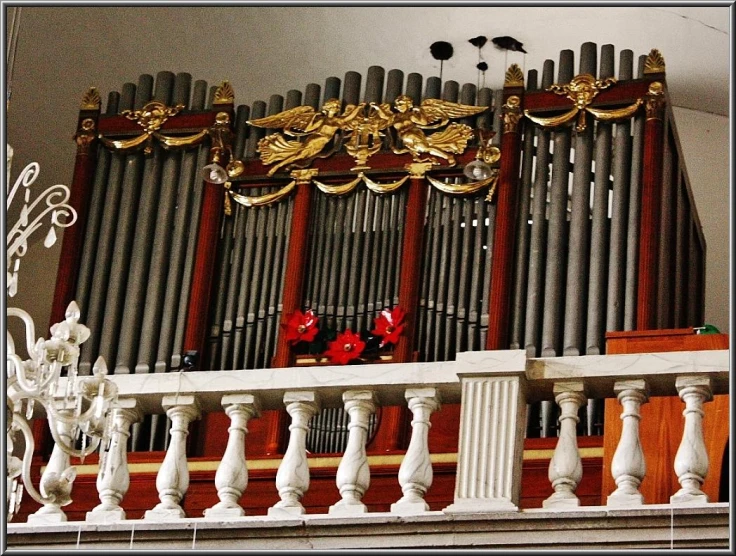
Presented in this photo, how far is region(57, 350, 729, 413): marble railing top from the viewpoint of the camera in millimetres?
7453

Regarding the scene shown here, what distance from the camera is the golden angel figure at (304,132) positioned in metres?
10.9

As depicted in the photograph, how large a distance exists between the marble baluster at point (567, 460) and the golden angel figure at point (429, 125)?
10.7ft

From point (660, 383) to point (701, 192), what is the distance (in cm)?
471

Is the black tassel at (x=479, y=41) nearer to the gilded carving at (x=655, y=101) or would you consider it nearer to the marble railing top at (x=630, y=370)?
the gilded carving at (x=655, y=101)

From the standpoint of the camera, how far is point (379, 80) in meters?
11.1

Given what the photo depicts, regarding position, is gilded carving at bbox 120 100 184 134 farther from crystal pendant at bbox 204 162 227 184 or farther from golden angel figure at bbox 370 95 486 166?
golden angel figure at bbox 370 95 486 166

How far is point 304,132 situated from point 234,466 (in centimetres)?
371

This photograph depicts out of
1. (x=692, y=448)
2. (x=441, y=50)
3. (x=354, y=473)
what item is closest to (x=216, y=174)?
(x=441, y=50)

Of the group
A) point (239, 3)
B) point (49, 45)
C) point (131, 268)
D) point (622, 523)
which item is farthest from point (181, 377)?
point (49, 45)

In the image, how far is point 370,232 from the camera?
10633 millimetres

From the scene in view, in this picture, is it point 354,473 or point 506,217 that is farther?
point 506,217

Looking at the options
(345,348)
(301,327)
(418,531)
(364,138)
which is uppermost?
(364,138)

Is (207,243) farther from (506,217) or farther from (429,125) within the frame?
(506,217)

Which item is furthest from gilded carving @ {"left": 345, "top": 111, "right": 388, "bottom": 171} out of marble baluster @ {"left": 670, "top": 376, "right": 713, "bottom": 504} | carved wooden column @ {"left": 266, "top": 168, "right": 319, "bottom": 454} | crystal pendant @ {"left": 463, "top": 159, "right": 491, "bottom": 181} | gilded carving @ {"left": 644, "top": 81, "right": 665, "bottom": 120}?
marble baluster @ {"left": 670, "top": 376, "right": 713, "bottom": 504}
